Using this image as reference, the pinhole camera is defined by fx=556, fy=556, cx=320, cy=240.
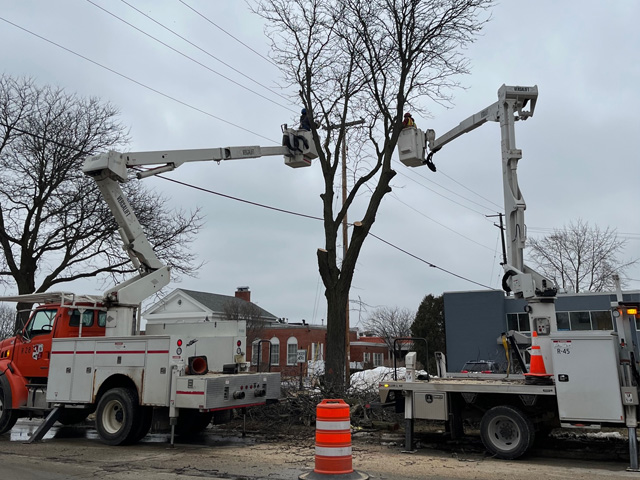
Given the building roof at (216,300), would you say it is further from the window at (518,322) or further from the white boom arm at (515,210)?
the white boom arm at (515,210)

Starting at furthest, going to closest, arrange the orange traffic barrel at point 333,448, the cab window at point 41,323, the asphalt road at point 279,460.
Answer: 1. the cab window at point 41,323
2. the asphalt road at point 279,460
3. the orange traffic barrel at point 333,448

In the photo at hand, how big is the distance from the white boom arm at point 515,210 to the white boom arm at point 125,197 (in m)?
4.68

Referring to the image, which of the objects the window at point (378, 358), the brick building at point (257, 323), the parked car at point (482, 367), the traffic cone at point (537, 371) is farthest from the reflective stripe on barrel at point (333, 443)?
the window at point (378, 358)

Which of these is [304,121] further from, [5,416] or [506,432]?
[5,416]

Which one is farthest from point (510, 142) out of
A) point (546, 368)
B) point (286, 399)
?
point (286, 399)

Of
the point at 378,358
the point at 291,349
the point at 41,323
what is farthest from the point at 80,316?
the point at 378,358

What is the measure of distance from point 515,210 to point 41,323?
33.7 feet

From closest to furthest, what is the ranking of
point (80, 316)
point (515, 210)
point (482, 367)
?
point (515, 210), point (80, 316), point (482, 367)

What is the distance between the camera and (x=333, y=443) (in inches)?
282

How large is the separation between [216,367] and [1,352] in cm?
508

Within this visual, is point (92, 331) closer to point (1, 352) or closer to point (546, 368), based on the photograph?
point (1, 352)

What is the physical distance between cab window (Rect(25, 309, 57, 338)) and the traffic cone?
9672mm

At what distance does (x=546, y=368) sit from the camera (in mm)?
9016

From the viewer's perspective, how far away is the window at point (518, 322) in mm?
36594
